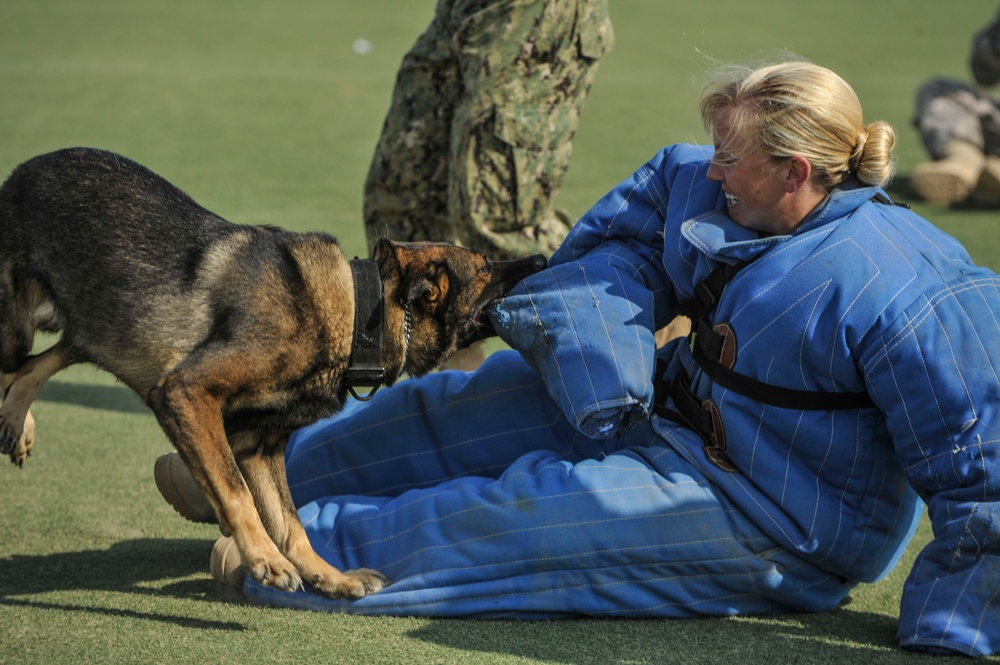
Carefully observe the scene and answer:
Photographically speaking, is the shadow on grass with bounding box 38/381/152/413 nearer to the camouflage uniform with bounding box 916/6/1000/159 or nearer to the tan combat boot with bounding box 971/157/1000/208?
the tan combat boot with bounding box 971/157/1000/208

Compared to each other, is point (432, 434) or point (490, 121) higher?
point (490, 121)

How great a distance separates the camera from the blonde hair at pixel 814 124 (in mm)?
2633

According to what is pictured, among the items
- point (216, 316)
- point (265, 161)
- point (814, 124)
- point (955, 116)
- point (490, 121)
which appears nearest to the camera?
point (814, 124)

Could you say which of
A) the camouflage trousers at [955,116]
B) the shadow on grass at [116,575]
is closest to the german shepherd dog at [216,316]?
the shadow on grass at [116,575]

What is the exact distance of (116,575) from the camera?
294 centimetres

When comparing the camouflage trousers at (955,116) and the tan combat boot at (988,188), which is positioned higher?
the camouflage trousers at (955,116)

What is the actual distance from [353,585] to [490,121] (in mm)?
2176

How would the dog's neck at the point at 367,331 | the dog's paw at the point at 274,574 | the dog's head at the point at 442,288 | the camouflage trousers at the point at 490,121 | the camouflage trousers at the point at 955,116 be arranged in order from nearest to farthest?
1. the dog's paw at the point at 274,574
2. the dog's neck at the point at 367,331
3. the dog's head at the point at 442,288
4. the camouflage trousers at the point at 490,121
5. the camouflage trousers at the point at 955,116

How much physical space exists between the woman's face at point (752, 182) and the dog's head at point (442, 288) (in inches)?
25.3

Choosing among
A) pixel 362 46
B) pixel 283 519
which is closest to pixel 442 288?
pixel 283 519

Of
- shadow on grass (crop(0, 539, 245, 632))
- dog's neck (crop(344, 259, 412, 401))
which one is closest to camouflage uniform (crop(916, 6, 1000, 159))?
dog's neck (crop(344, 259, 412, 401))

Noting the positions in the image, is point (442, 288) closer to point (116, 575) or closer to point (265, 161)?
point (116, 575)

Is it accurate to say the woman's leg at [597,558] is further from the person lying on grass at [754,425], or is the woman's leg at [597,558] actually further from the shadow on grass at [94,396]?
the shadow on grass at [94,396]

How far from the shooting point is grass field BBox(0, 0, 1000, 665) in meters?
2.52
